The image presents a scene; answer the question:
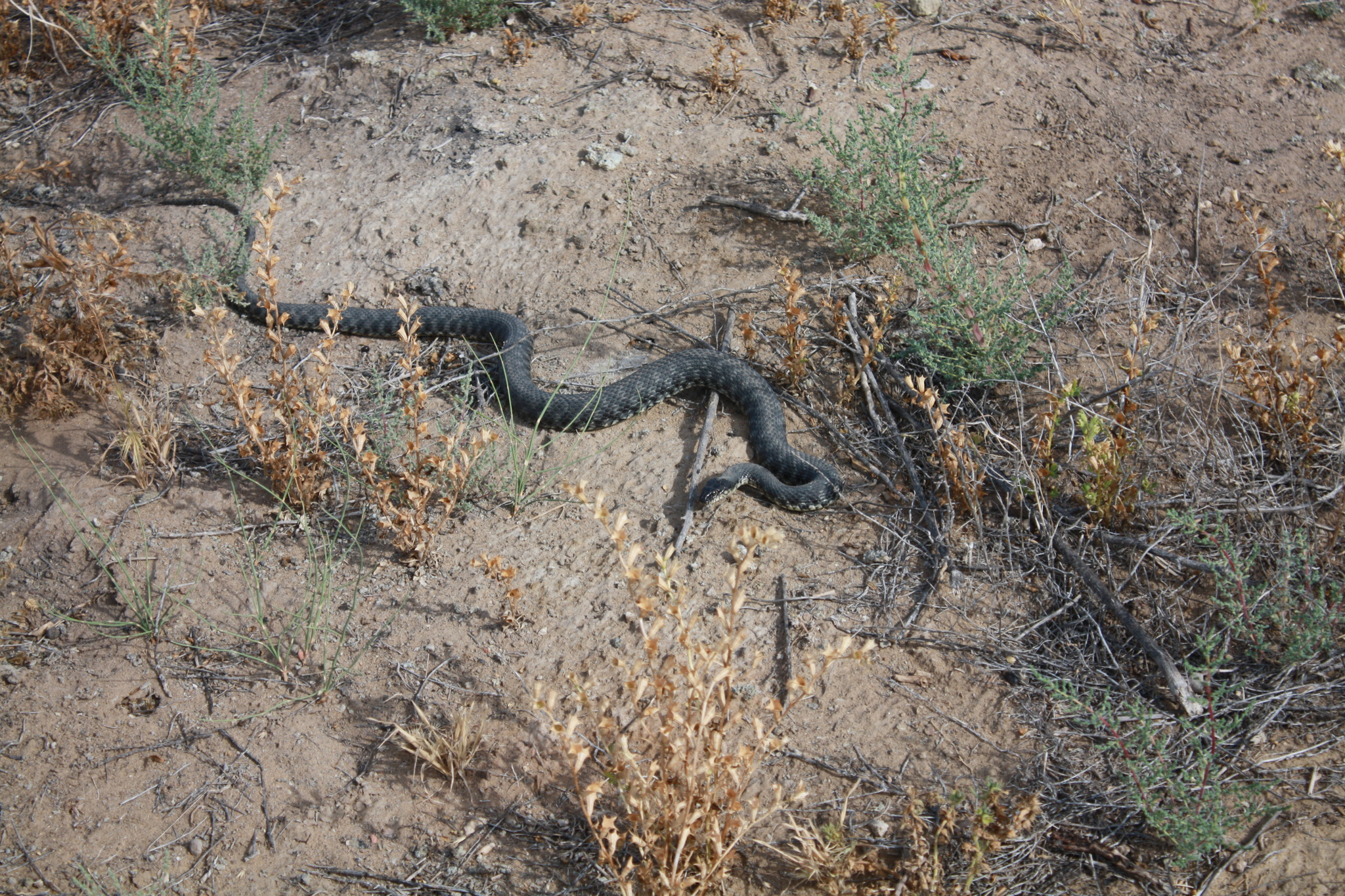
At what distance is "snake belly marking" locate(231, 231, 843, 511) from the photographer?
5066mm

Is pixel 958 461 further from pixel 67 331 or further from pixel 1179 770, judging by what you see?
pixel 67 331

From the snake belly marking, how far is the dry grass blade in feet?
6.10

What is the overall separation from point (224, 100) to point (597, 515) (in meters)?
7.02

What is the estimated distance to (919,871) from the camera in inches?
132

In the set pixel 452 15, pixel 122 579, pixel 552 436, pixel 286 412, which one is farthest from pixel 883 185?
pixel 122 579

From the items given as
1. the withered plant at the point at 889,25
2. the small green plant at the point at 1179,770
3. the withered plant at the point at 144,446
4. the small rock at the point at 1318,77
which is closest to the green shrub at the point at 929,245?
the withered plant at the point at 889,25

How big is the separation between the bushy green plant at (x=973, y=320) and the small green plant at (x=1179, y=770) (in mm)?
2072

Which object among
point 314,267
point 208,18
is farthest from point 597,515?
point 208,18

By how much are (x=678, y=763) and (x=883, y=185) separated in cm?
441

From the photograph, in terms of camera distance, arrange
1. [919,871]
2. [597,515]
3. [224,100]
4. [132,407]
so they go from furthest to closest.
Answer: [224,100] < [132,407] < [919,871] < [597,515]

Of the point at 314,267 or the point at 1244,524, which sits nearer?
the point at 1244,524

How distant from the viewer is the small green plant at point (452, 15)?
7.63 metres

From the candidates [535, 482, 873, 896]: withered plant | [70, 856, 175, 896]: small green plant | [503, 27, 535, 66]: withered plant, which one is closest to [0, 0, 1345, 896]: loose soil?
[70, 856, 175, 896]: small green plant

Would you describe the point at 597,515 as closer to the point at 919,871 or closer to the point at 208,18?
the point at 919,871
